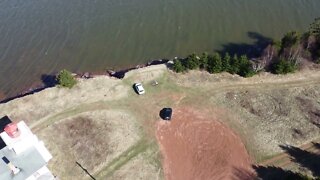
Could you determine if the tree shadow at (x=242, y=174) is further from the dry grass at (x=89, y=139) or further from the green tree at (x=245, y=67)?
the green tree at (x=245, y=67)

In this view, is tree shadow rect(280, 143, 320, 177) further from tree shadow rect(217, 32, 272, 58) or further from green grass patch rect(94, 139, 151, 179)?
tree shadow rect(217, 32, 272, 58)

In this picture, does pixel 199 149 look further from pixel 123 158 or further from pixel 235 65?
pixel 235 65

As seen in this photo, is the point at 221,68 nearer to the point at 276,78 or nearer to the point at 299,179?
the point at 276,78

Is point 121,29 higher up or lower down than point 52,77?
higher up

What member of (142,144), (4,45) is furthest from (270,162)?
(4,45)

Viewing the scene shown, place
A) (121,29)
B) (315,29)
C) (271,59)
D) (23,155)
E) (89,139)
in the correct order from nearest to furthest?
1. (23,155)
2. (89,139)
3. (271,59)
4. (315,29)
5. (121,29)

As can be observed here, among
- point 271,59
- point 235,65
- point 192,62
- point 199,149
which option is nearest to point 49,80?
point 192,62

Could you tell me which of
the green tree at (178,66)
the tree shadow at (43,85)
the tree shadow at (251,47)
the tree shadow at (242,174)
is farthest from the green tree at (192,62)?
the tree shadow at (43,85)
